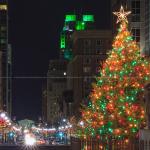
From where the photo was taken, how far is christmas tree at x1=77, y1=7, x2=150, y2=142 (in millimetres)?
42188

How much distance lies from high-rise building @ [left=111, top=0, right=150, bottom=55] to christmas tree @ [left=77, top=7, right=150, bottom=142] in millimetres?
38693

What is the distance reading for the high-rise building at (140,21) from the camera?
8581 cm

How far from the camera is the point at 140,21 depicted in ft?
295

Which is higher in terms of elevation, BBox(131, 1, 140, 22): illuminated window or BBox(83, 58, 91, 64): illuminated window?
BBox(131, 1, 140, 22): illuminated window

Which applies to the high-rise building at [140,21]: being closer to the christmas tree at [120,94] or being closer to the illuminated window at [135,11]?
the illuminated window at [135,11]

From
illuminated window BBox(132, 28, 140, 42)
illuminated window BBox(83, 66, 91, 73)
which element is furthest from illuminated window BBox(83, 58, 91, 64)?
illuminated window BBox(132, 28, 140, 42)

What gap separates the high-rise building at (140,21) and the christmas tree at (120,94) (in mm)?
38693

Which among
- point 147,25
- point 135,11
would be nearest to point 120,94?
point 147,25

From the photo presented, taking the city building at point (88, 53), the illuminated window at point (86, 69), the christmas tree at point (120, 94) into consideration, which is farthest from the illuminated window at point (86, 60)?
the christmas tree at point (120, 94)

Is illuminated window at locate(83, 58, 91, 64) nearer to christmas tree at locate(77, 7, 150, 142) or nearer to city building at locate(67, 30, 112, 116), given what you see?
city building at locate(67, 30, 112, 116)

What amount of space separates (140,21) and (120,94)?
157 ft

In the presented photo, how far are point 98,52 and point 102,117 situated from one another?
124 metres

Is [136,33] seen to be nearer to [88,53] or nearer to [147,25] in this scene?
[147,25]

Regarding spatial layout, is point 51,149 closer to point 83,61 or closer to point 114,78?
point 114,78
